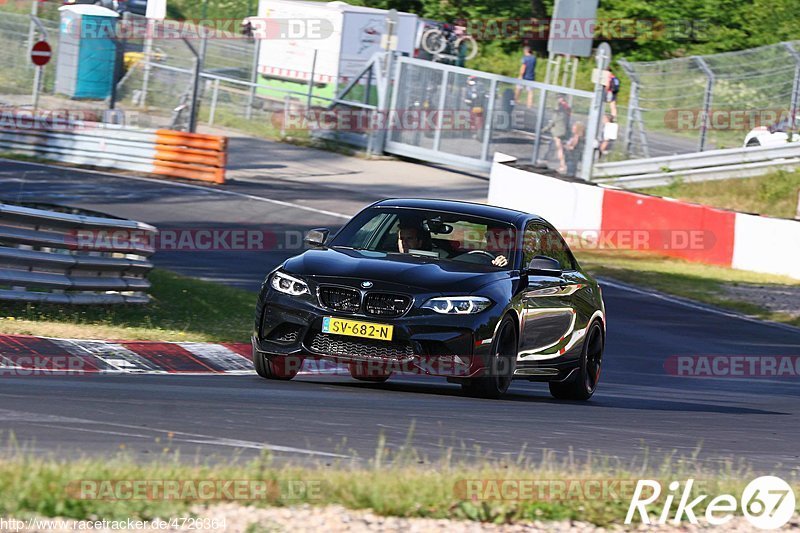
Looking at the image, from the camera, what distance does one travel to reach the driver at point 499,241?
10.5 metres

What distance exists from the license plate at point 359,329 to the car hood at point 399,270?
0.32 m

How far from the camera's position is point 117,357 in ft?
35.7

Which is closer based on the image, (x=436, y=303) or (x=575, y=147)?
(x=436, y=303)

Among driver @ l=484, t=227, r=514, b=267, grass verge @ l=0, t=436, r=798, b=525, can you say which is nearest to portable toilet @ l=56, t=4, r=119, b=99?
driver @ l=484, t=227, r=514, b=267

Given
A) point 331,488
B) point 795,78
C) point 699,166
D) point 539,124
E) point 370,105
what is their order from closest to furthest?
point 331,488 → point 795,78 → point 699,166 → point 539,124 → point 370,105

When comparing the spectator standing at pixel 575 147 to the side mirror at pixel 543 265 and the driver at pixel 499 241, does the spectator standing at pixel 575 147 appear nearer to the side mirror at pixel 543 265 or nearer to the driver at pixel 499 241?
the driver at pixel 499 241

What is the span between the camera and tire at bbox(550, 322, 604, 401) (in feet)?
37.3

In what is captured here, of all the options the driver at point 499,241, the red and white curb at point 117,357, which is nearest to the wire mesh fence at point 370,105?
the red and white curb at point 117,357

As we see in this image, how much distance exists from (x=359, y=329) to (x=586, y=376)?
2763 mm

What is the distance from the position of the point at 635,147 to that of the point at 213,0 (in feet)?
86.7

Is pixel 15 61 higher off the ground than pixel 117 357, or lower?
higher

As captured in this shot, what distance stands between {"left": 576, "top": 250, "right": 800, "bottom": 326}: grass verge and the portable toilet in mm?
13592

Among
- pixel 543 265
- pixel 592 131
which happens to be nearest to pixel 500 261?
pixel 543 265

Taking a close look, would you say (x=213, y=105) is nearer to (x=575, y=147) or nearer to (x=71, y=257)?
(x=575, y=147)
